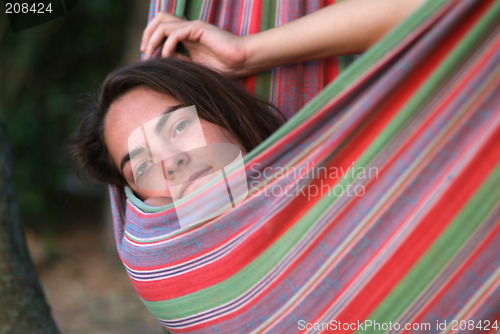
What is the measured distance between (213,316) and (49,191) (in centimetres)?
339

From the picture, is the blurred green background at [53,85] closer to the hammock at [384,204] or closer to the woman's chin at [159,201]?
the woman's chin at [159,201]

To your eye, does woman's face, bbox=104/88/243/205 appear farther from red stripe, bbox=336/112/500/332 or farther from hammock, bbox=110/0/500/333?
red stripe, bbox=336/112/500/332

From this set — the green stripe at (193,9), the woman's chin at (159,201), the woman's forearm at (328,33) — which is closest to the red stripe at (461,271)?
the woman's forearm at (328,33)

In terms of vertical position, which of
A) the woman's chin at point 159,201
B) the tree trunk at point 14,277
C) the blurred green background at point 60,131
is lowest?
the blurred green background at point 60,131

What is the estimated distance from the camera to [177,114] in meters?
1.21

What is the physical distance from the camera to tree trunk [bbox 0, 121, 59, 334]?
5.01ft

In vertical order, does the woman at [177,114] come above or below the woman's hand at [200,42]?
below

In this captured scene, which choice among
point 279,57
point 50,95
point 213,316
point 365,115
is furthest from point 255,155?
point 50,95

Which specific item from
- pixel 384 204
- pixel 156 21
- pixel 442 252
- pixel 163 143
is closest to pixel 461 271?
pixel 442 252

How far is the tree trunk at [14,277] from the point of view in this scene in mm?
1527

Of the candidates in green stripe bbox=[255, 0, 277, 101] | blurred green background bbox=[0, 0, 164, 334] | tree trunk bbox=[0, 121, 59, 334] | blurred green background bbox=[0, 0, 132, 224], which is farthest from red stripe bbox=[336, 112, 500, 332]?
blurred green background bbox=[0, 0, 132, 224]

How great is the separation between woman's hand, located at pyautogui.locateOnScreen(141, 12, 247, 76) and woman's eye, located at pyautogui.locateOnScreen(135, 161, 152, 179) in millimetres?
314

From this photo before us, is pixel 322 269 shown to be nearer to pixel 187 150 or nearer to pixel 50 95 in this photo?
pixel 187 150

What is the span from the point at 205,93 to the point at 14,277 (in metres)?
0.86
